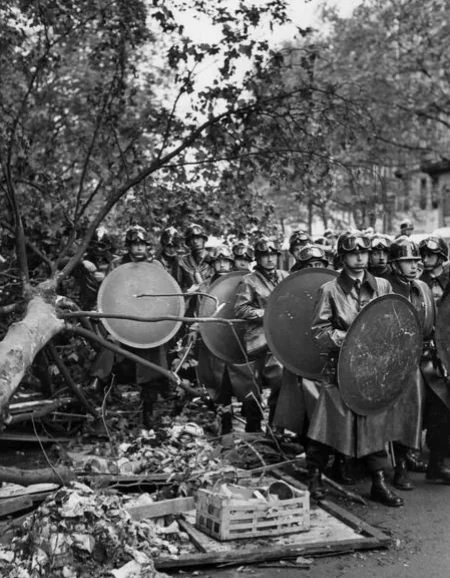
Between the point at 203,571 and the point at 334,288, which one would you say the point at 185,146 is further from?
the point at 203,571

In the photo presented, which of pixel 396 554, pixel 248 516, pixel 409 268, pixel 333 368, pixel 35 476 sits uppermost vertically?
pixel 409 268

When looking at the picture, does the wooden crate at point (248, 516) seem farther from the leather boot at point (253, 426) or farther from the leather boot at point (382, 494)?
the leather boot at point (253, 426)

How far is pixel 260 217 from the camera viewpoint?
13.1 metres

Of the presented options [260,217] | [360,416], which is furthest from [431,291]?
[260,217]

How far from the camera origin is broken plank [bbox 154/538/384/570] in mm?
5191

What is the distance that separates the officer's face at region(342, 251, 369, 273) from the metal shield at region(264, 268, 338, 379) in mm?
475

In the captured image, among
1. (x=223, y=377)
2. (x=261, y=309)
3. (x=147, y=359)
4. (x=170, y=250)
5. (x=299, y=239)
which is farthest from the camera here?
(x=170, y=250)

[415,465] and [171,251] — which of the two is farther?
[171,251]

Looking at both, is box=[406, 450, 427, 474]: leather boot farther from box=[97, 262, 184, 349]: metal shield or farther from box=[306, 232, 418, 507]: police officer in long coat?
box=[97, 262, 184, 349]: metal shield

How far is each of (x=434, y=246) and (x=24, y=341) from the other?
433 cm

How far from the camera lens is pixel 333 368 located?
6508 millimetres

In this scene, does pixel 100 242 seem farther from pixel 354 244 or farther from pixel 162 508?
pixel 162 508

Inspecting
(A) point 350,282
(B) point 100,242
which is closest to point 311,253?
(A) point 350,282

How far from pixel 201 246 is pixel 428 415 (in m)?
3.97
